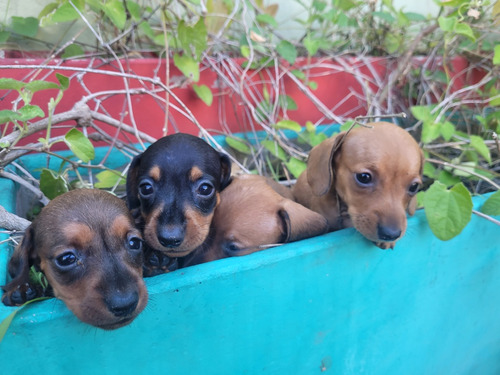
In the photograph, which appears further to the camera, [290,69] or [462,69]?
[462,69]

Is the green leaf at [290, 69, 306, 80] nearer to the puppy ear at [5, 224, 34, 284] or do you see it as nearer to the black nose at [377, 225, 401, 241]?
the black nose at [377, 225, 401, 241]

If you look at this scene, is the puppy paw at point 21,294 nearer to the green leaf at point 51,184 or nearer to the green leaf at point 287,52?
the green leaf at point 51,184

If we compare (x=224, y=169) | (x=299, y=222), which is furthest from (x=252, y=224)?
(x=224, y=169)

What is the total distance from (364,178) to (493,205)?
2.33ft

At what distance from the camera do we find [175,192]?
2.05 m

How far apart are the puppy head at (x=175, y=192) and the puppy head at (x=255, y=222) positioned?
0.30 feet

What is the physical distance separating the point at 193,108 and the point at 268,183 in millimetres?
1031

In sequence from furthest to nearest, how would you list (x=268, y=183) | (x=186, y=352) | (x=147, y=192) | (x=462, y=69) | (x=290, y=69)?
(x=462, y=69)
(x=290, y=69)
(x=268, y=183)
(x=147, y=192)
(x=186, y=352)

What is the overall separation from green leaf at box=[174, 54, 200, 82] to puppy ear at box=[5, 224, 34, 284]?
162 cm

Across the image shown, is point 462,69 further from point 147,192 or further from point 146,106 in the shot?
point 147,192

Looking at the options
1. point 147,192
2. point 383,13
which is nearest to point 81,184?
point 147,192

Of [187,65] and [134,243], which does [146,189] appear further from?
[187,65]

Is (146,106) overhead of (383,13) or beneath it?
beneath

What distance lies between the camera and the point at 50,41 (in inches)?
133
